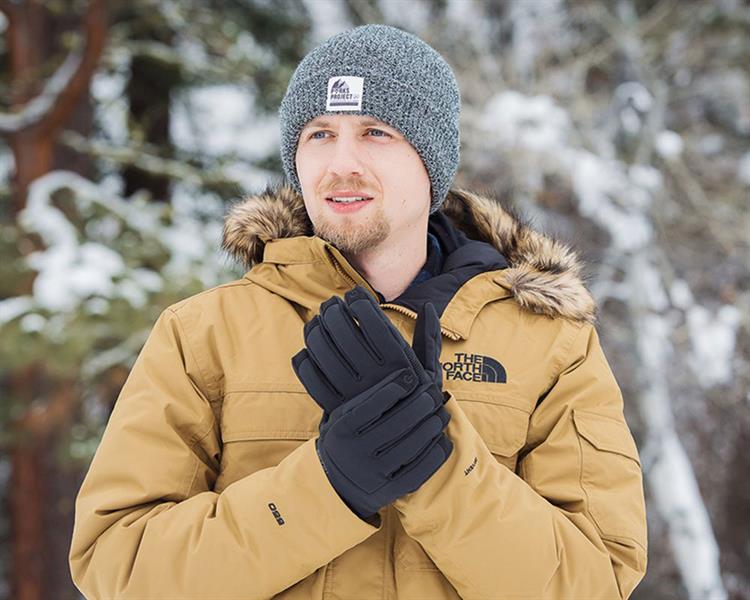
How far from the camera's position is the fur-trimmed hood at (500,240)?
1.74 m

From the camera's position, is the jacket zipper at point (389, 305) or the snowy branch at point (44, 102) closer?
the jacket zipper at point (389, 305)

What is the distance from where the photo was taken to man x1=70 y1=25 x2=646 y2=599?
1.37m

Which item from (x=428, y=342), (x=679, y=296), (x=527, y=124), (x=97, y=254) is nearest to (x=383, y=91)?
(x=428, y=342)

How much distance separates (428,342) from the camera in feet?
4.59

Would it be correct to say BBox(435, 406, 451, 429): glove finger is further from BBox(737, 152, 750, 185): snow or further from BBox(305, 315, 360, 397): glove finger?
BBox(737, 152, 750, 185): snow

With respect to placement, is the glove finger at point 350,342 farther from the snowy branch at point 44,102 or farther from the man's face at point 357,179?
the snowy branch at point 44,102

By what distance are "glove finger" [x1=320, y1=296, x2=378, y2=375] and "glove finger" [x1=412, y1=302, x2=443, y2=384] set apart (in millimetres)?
90

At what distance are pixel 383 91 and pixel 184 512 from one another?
882mm

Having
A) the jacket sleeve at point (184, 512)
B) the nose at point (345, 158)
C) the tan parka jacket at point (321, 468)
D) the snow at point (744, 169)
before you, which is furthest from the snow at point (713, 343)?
the jacket sleeve at point (184, 512)

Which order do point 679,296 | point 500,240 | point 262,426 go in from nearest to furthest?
point 262,426, point 500,240, point 679,296

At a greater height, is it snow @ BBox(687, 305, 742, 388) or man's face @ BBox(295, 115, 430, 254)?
man's face @ BBox(295, 115, 430, 254)

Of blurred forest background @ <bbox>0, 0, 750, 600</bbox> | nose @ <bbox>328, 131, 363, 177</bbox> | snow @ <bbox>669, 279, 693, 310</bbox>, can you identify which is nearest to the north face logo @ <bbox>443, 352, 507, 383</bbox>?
nose @ <bbox>328, 131, 363, 177</bbox>

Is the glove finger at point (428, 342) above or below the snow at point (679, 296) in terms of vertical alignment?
above

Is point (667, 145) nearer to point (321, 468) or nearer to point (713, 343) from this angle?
point (713, 343)
